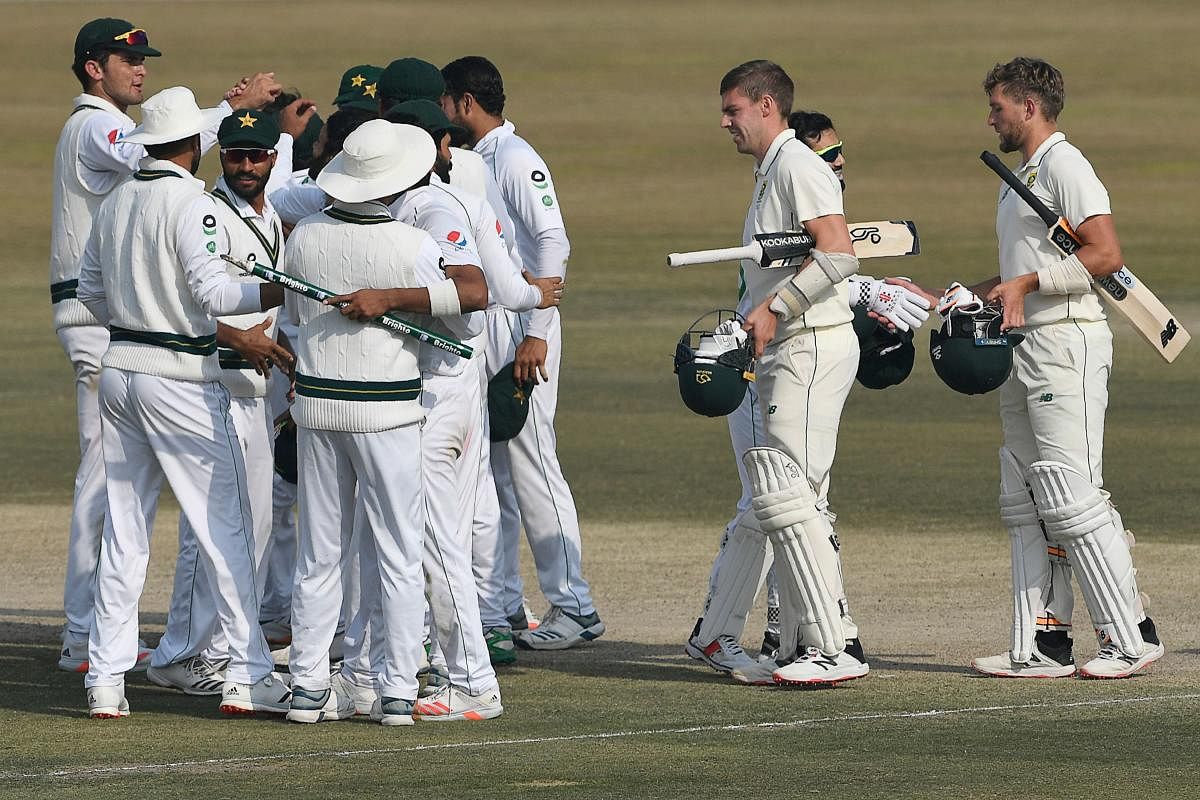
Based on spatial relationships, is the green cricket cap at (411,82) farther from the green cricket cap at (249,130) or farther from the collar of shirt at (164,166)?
the collar of shirt at (164,166)

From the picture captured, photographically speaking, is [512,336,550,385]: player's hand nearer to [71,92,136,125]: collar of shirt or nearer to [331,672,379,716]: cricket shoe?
[331,672,379,716]: cricket shoe

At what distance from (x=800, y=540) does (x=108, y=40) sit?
373 cm

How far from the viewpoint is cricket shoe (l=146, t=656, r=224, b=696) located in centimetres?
849

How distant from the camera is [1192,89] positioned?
53.4 metres

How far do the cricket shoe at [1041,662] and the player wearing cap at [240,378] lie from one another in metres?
2.90

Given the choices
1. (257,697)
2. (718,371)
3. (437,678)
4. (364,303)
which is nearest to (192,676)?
(257,697)

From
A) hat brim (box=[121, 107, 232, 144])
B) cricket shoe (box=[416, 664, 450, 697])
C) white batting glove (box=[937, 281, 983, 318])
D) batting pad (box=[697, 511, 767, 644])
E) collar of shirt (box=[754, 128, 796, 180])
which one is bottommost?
cricket shoe (box=[416, 664, 450, 697])

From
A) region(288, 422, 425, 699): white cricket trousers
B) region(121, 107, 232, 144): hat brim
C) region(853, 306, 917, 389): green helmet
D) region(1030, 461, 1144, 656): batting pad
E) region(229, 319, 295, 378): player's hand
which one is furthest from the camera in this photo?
region(853, 306, 917, 389): green helmet

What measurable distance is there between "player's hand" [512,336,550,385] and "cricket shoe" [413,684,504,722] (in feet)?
6.24

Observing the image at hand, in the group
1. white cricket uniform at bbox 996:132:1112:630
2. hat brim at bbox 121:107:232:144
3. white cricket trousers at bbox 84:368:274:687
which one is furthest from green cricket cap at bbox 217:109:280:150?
white cricket uniform at bbox 996:132:1112:630

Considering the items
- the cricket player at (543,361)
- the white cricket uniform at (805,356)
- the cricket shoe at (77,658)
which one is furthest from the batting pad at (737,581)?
the cricket shoe at (77,658)

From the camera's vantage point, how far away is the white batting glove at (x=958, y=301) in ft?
27.5

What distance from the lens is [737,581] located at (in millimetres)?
8812

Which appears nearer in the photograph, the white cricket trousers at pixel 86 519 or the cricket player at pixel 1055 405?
the cricket player at pixel 1055 405
